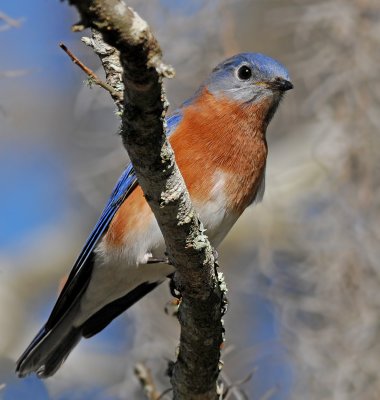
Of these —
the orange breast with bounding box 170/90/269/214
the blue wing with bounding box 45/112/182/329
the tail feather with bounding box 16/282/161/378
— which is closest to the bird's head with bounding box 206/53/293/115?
the orange breast with bounding box 170/90/269/214

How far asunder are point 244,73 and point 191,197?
1394 millimetres

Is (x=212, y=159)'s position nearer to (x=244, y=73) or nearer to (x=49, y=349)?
(x=244, y=73)

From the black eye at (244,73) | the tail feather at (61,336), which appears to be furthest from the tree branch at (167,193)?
the black eye at (244,73)

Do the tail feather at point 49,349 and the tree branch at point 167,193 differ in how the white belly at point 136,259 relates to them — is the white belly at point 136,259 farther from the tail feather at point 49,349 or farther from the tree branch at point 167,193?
the tree branch at point 167,193

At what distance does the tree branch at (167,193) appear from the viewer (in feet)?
8.86

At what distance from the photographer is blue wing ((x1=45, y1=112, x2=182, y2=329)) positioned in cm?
560

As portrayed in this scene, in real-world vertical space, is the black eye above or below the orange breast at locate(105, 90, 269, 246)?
above

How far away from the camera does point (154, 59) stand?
2848 mm

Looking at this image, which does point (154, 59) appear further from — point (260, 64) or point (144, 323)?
point (144, 323)

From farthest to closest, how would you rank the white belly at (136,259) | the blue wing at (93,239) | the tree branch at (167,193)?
the blue wing at (93,239)
the white belly at (136,259)
the tree branch at (167,193)

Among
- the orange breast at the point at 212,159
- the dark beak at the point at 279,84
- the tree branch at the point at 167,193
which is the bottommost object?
the tree branch at the point at 167,193

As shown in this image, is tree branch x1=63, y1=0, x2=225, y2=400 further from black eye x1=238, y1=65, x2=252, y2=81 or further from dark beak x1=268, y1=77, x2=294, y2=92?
black eye x1=238, y1=65, x2=252, y2=81

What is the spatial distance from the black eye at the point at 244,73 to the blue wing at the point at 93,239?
2.20 feet

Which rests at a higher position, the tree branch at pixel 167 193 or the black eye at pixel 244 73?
the black eye at pixel 244 73
